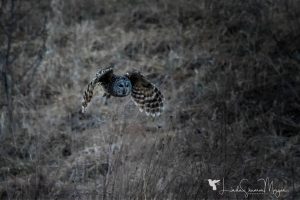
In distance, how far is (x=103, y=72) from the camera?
5.67 m

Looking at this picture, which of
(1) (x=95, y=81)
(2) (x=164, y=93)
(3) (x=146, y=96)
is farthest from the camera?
(2) (x=164, y=93)

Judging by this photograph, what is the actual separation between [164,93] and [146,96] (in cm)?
240

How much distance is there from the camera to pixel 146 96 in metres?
6.14

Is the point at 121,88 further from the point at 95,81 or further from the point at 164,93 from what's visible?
the point at 164,93

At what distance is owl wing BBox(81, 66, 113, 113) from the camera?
567 cm

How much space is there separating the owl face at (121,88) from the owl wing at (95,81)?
111 mm

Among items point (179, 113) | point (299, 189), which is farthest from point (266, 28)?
point (299, 189)

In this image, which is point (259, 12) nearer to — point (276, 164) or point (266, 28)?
point (266, 28)

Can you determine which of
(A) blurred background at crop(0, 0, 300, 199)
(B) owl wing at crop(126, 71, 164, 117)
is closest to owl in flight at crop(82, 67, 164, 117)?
(B) owl wing at crop(126, 71, 164, 117)

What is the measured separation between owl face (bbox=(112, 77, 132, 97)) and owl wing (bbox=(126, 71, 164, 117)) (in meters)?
0.22

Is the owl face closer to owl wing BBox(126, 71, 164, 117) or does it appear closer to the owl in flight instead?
the owl in flight

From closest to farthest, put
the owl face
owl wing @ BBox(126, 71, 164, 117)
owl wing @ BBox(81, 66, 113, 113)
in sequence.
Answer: owl wing @ BBox(81, 66, 113, 113)
the owl face
owl wing @ BBox(126, 71, 164, 117)

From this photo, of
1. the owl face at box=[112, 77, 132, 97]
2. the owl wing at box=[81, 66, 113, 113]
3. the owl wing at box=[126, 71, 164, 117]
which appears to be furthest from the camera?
the owl wing at box=[126, 71, 164, 117]

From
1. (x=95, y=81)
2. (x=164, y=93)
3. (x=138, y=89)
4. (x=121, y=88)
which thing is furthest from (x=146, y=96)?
(x=164, y=93)
